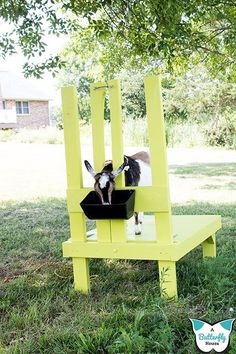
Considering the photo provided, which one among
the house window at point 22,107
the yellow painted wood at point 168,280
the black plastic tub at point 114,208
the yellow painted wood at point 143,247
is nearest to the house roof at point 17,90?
the house window at point 22,107

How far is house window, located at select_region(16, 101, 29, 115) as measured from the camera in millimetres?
35938

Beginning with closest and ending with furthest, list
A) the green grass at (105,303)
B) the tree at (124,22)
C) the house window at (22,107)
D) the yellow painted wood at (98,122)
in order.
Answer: the green grass at (105,303)
the yellow painted wood at (98,122)
the tree at (124,22)
the house window at (22,107)

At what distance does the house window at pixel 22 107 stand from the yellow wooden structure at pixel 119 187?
1317 inches

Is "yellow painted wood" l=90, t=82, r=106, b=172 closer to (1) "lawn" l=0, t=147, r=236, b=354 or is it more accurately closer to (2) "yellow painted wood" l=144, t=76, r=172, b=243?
(2) "yellow painted wood" l=144, t=76, r=172, b=243

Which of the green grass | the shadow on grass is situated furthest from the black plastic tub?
the shadow on grass

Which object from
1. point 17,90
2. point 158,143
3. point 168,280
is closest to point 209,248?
point 168,280

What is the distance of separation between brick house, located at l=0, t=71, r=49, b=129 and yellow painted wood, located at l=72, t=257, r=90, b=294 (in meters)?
31.1

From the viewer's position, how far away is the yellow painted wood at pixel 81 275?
3.43 metres

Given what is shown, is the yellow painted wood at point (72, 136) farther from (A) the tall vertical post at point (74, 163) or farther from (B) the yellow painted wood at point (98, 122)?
(B) the yellow painted wood at point (98, 122)

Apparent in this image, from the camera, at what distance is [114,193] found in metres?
3.24

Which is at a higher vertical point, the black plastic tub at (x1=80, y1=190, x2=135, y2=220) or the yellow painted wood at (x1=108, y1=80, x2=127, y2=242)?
the yellow painted wood at (x1=108, y1=80, x2=127, y2=242)

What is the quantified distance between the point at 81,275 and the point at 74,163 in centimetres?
84

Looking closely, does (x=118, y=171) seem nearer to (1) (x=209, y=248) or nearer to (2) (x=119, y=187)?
(2) (x=119, y=187)

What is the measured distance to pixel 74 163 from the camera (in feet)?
11.2
